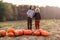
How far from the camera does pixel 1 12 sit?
6.86 metres

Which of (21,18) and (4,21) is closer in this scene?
(4,21)

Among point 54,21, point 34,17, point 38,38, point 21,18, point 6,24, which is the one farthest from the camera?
point 54,21

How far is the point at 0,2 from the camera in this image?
22.3 feet

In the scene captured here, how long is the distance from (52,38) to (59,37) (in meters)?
0.25

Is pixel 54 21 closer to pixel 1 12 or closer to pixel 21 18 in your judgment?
pixel 21 18

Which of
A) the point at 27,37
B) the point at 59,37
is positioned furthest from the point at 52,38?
the point at 27,37

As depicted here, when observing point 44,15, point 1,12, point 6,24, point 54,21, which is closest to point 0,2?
point 1,12

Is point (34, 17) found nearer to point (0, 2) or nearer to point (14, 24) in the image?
point (14, 24)

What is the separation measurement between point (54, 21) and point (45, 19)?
0.53 m

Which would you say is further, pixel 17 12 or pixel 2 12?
pixel 17 12

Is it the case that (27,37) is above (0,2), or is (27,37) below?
below

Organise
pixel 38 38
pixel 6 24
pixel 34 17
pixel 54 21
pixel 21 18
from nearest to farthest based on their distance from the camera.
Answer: pixel 38 38 → pixel 34 17 → pixel 6 24 → pixel 21 18 → pixel 54 21

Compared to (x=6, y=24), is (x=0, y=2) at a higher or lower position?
higher

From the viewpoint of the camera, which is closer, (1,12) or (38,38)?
(38,38)
